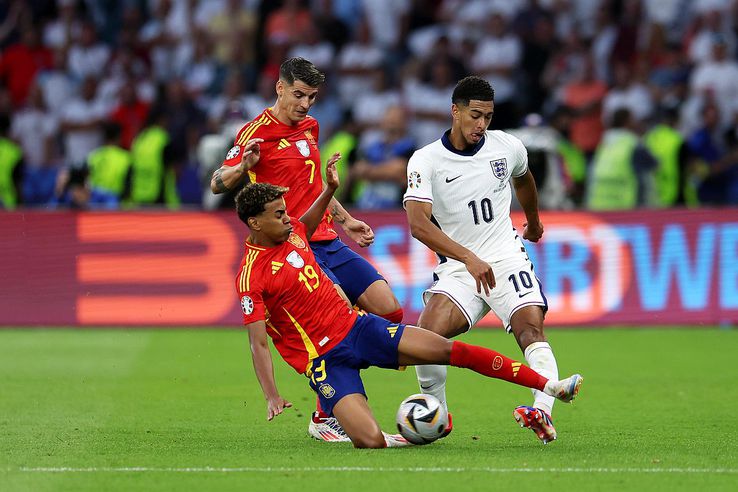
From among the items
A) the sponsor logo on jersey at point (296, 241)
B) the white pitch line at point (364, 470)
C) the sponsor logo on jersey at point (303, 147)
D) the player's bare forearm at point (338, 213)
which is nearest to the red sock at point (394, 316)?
the player's bare forearm at point (338, 213)

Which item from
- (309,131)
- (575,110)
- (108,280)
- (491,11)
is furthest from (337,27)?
(309,131)

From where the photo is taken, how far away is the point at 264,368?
7.79 m

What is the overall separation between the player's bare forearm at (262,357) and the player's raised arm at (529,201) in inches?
86.4

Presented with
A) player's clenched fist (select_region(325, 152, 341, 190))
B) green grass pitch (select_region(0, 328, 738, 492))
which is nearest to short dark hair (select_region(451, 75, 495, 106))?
player's clenched fist (select_region(325, 152, 341, 190))

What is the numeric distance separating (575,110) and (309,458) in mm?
11453

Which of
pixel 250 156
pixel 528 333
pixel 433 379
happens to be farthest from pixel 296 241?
pixel 528 333

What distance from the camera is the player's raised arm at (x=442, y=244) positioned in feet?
26.8

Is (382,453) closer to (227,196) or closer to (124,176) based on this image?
(227,196)

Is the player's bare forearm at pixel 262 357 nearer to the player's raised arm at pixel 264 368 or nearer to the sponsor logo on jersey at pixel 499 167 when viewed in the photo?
the player's raised arm at pixel 264 368

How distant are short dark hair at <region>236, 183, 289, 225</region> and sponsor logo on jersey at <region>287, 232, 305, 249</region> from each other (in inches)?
14.8

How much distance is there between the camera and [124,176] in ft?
59.8

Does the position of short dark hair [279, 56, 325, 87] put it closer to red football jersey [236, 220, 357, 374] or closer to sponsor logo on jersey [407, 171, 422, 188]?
sponsor logo on jersey [407, 171, 422, 188]

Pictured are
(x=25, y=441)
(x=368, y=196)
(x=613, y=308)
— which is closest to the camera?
(x=25, y=441)

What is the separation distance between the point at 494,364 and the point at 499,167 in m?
1.45
